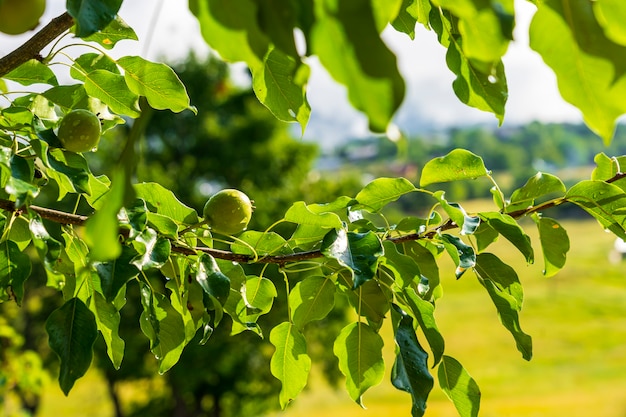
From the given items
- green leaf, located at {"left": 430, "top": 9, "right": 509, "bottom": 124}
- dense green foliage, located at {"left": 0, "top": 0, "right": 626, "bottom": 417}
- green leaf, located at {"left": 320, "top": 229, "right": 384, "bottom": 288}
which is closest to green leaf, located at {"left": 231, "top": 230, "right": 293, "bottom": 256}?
dense green foliage, located at {"left": 0, "top": 0, "right": 626, "bottom": 417}

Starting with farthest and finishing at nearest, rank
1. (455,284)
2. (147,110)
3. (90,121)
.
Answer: (455,284)
(90,121)
(147,110)

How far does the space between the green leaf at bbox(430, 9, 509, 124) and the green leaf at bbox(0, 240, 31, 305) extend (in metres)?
0.43

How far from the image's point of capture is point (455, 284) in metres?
25.8

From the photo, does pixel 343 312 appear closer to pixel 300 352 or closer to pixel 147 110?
pixel 300 352

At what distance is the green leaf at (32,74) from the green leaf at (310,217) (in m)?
0.31

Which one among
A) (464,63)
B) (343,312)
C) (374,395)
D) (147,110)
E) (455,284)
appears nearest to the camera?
(147,110)

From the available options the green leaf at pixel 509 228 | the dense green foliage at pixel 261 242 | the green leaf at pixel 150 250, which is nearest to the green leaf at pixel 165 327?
the dense green foliage at pixel 261 242

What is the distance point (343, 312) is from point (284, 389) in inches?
294

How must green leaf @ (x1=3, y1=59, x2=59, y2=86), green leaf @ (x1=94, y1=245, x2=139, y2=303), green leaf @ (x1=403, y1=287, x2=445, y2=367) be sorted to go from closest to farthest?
green leaf @ (x1=94, y1=245, x2=139, y2=303), green leaf @ (x1=403, y1=287, x2=445, y2=367), green leaf @ (x1=3, y1=59, x2=59, y2=86)

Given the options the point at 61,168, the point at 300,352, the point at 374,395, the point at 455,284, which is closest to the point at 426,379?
the point at 300,352

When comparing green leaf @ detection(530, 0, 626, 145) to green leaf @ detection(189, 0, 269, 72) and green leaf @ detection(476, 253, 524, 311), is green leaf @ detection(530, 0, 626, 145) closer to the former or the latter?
green leaf @ detection(189, 0, 269, 72)

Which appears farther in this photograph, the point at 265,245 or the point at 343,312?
the point at 343,312

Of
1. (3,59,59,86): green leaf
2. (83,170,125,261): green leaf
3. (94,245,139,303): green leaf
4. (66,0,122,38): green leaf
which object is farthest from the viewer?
(3,59,59,86): green leaf

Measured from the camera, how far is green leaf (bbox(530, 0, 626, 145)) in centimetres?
29
